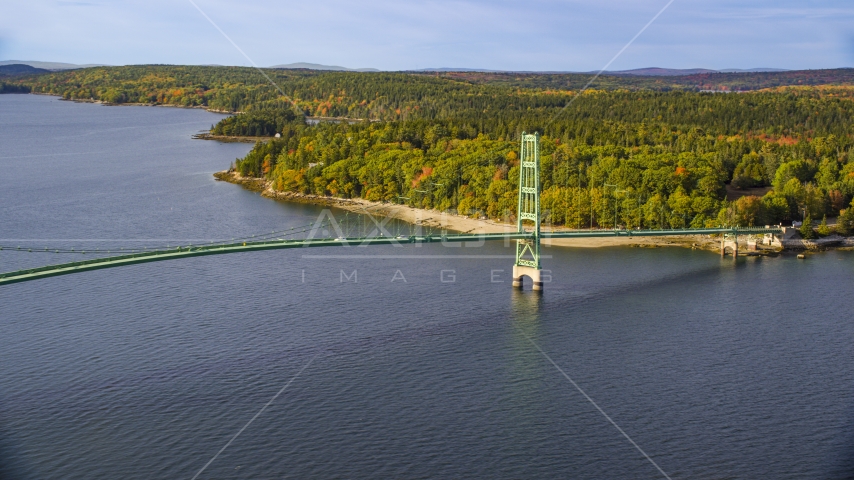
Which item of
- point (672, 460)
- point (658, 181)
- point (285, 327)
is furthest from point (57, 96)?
point (672, 460)

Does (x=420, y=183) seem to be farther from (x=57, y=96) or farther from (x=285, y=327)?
(x=57, y=96)

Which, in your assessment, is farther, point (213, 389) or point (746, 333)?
point (746, 333)

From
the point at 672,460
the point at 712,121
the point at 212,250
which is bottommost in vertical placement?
the point at 672,460

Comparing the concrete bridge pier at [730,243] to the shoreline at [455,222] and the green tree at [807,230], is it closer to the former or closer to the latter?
the shoreline at [455,222]

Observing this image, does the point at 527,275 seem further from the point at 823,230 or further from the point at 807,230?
the point at 823,230

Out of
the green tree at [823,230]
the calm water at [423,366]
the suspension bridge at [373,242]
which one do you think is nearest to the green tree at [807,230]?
the green tree at [823,230]
